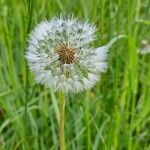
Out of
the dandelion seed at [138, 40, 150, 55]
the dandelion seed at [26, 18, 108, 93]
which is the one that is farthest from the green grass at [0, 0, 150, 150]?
the dandelion seed at [26, 18, 108, 93]

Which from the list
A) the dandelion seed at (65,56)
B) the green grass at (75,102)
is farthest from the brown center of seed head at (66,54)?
the green grass at (75,102)

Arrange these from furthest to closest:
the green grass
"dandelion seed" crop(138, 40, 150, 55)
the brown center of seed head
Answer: "dandelion seed" crop(138, 40, 150, 55) < the green grass < the brown center of seed head

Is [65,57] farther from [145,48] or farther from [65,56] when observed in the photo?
[145,48]

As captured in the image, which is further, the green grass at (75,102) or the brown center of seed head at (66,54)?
the green grass at (75,102)

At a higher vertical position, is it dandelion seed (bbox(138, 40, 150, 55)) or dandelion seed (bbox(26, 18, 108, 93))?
dandelion seed (bbox(26, 18, 108, 93))

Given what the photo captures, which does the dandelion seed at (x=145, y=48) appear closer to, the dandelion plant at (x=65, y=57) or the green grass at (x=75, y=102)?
the green grass at (x=75, y=102)

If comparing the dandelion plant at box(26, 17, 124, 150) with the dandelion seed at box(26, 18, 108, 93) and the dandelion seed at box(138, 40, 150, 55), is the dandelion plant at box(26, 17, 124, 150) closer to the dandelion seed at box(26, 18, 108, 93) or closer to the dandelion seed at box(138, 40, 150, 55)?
the dandelion seed at box(26, 18, 108, 93)

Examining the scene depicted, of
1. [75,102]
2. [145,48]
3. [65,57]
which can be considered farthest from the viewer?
[145,48]

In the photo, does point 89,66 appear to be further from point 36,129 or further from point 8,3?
point 8,3

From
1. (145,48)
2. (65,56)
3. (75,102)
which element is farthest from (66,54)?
(145,48)

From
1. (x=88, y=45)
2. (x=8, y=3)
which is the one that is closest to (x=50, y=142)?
(x=8, y=3)
